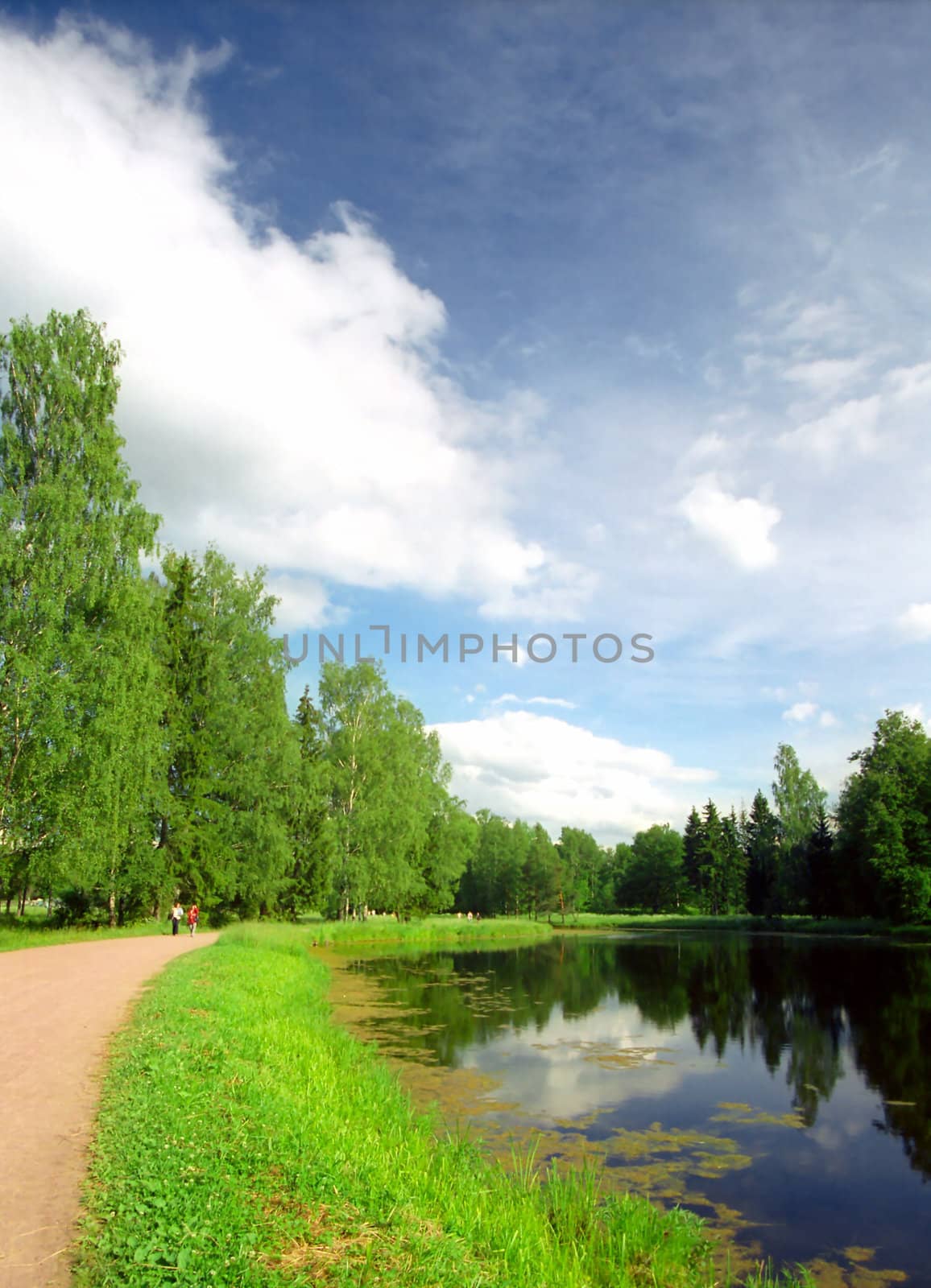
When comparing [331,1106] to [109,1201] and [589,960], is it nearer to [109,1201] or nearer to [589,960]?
[109,1201]

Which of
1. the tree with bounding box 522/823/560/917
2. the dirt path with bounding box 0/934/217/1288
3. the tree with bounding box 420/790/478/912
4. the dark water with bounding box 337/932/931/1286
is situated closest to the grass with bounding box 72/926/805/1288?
the dirt path with bounding box 0/934/217/1288

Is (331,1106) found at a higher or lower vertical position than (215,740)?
lower

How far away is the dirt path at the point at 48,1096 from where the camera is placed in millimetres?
5043

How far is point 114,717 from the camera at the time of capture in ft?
85.7

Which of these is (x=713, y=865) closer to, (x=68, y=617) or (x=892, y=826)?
(x=892, y=826)

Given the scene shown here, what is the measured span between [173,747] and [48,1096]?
98.9ft

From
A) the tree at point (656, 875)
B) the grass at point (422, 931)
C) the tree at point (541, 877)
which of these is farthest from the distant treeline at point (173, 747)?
the tree at point (656, 875)

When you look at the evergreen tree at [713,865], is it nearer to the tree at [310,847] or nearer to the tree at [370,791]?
the tree at [370,791]

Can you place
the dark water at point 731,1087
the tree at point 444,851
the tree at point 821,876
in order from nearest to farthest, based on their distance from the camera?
the dark water at point 731,1087, the tree at point 444,851, the tree at point 821,876

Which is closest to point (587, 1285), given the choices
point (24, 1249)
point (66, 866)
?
point (24, 1249)

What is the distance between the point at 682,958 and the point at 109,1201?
140ft

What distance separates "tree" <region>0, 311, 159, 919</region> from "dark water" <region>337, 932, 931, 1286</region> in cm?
1119

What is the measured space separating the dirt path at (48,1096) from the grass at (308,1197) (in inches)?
8.0

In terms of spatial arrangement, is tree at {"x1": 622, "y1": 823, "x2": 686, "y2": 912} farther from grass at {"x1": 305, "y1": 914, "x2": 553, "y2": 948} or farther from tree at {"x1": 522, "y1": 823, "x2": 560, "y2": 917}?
grass at {"x1": 305, "y1": 914, "x2": 553, "y2": 948}
